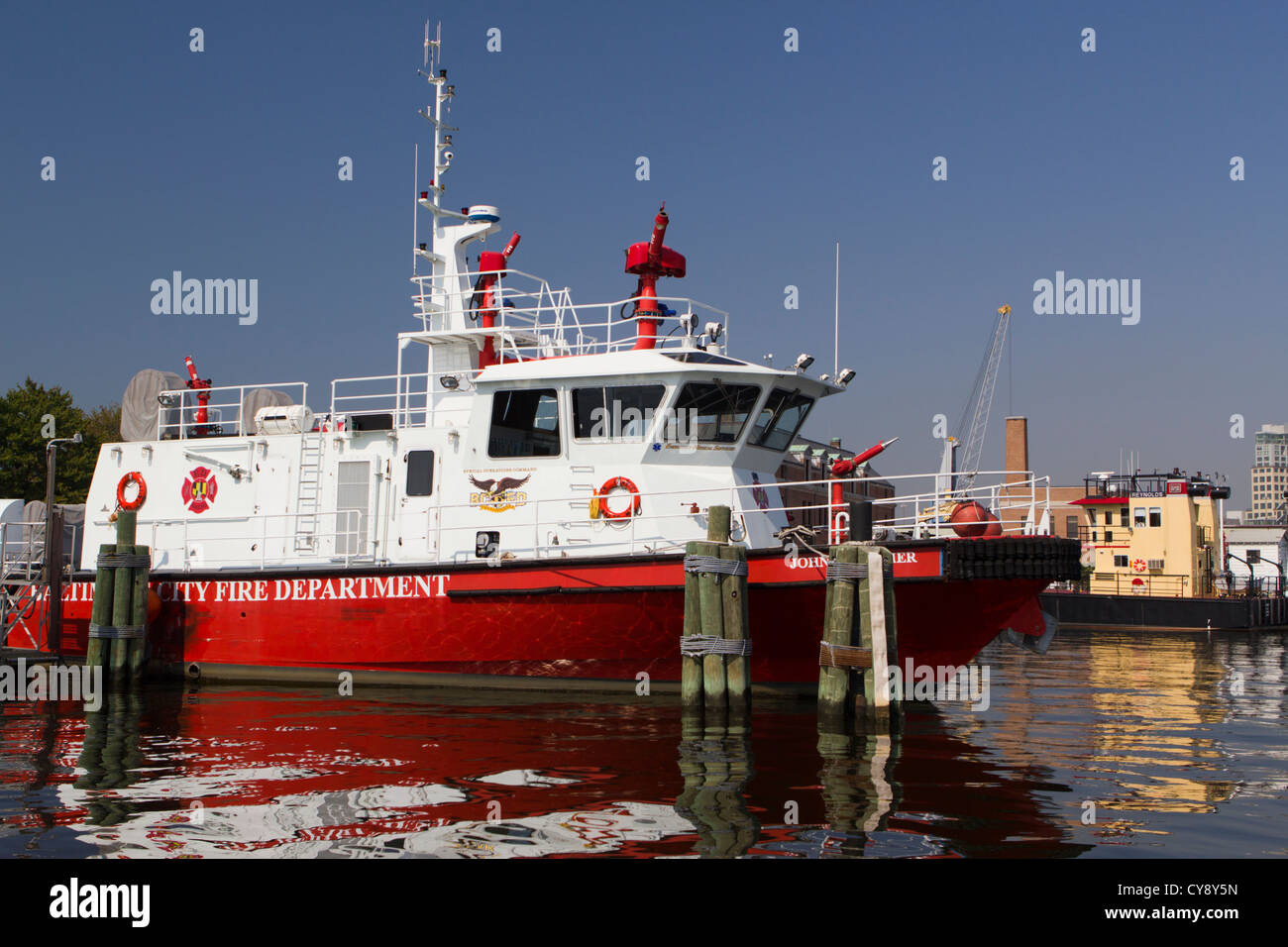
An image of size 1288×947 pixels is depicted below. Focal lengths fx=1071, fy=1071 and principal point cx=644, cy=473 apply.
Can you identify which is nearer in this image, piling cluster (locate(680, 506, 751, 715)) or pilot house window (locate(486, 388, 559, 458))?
piling cluster (locate(680, 506, 751, 715))

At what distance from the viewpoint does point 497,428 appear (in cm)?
1405

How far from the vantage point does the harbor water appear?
715 centimetres

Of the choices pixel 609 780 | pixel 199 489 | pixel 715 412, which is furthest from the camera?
pixel 199 489

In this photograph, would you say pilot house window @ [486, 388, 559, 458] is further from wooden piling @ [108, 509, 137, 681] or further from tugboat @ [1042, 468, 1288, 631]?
tugboat @ [1042, 468, 1288, 631]

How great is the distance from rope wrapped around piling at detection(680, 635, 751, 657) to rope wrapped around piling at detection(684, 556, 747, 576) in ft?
2.25

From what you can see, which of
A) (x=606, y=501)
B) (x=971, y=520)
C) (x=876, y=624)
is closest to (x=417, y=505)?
(x=606, y=501)

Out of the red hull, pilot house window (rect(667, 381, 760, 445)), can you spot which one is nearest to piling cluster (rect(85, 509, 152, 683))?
the red hull

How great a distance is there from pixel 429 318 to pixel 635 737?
7.93 m

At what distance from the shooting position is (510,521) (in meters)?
13.9

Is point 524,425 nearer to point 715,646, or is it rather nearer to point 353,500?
point 353,500

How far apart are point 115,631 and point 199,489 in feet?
8.33

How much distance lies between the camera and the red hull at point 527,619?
12.1 metres

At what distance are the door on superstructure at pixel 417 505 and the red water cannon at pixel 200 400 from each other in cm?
383
